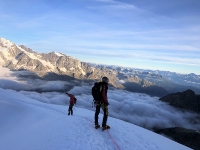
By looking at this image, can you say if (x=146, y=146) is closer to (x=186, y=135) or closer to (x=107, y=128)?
(x=107, y=128)

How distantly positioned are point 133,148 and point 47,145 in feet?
16.4

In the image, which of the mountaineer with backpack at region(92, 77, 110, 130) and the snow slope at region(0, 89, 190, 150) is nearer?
the snow slope at region(0, 89, 190, 150)

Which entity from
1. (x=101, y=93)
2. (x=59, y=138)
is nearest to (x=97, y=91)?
(x=101, y=93)

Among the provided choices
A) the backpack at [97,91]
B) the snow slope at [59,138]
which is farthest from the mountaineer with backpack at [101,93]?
the snow slope at [59,138]

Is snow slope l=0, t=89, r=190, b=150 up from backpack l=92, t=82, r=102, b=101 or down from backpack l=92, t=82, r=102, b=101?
down

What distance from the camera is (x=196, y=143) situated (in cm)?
11788

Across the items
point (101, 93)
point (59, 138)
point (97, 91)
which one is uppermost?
point (97, 91)

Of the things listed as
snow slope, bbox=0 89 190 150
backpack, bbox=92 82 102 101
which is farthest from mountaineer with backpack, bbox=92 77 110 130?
snow slope, bbox=0 89 190 150

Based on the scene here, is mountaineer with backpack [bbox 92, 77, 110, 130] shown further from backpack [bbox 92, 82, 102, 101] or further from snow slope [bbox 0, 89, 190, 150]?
snow slope [bbox 0, 89, 190, 150]

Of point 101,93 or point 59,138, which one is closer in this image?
point 59,138

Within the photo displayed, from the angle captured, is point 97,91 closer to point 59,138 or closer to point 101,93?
point 101,93

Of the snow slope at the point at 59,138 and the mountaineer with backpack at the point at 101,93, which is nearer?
the snow slope at the point at 59,138

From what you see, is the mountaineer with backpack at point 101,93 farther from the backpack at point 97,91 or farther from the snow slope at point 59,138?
the snow slope at point 59,138

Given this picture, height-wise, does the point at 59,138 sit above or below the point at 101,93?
below
